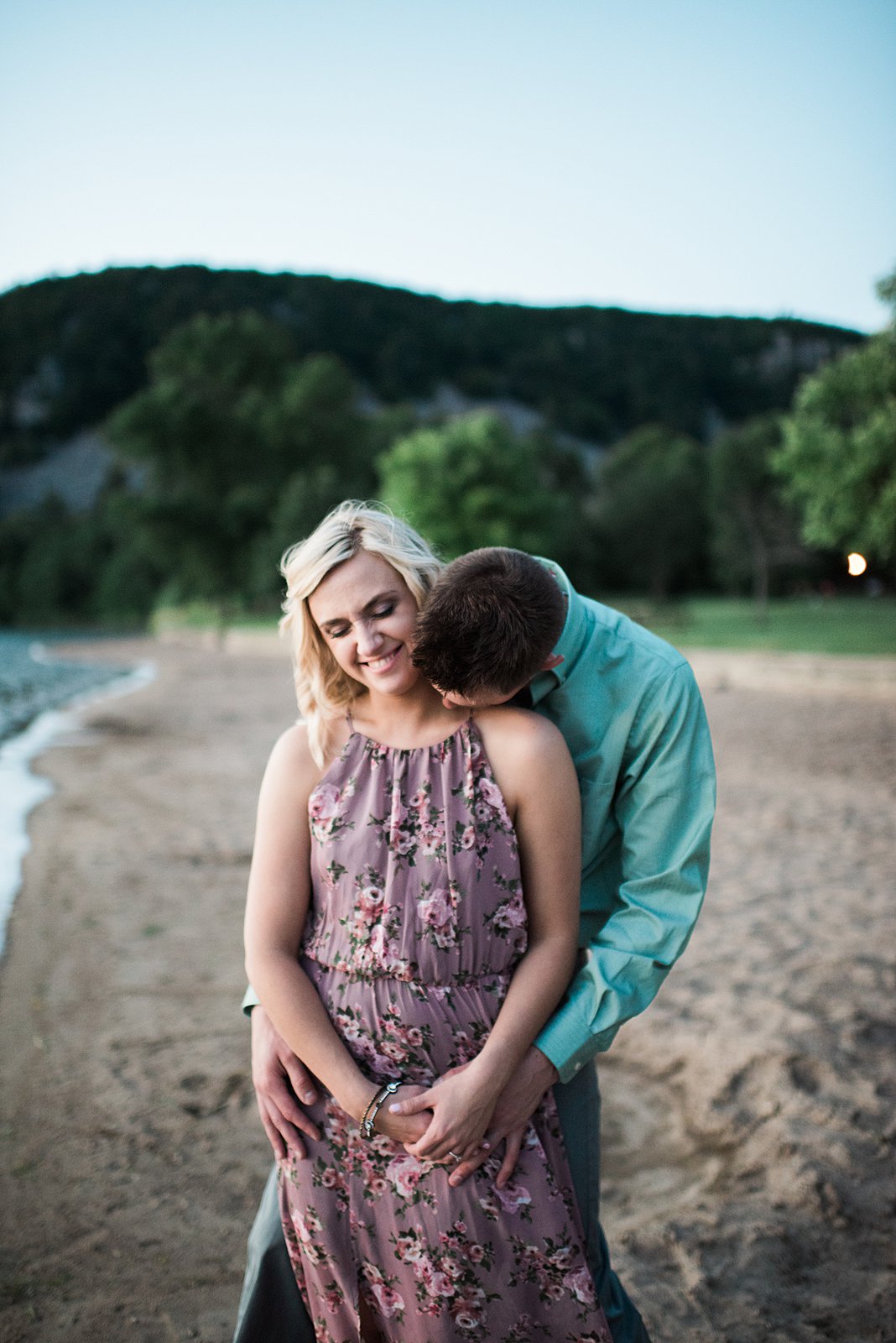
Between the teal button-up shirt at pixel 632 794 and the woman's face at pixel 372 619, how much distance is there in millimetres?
294

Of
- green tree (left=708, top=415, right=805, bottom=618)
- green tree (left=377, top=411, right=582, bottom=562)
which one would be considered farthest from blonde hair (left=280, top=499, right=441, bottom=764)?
green tree (left=708, top=415, right=805, bottom=618)

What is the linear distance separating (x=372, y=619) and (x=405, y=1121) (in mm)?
965

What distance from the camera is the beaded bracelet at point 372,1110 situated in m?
1.85

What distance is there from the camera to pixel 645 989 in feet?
6.48

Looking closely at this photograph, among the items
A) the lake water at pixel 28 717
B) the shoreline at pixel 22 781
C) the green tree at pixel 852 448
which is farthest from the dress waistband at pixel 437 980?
the green tree at pixel 852 448

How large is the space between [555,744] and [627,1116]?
2.62 m

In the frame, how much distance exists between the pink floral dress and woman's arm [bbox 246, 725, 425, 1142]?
0.15 ft

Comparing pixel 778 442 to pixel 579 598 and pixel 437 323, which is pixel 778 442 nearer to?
pixel 579 598

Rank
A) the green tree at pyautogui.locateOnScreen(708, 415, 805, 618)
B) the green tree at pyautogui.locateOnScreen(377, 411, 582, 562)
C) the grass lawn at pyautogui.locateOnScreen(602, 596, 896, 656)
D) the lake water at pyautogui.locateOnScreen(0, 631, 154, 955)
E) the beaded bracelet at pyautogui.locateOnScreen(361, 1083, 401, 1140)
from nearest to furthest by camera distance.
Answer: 1. the beaded bracelet at pyautogui.locateOnScreen(361, 1083, 401, 1140)
2. the lake water at pyautogui.locateOnScreen(0, 631, 154, 955)
3. the grass lawn at pyautogui.locateOnScreen(602, 596, 896, 656)
4. the green tree at pyautogui.locateOnScreen(377, 411, 582, 562)
5. the green tree at pyautogui.locateOnScreen(708, 415, 805, 618)

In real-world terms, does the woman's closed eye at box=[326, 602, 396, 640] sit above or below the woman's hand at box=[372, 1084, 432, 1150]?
above

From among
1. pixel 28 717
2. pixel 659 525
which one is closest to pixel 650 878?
pixel 28 717

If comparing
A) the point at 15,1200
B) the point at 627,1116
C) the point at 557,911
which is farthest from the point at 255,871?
the point at 627,1116

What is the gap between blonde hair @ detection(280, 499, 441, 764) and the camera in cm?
198

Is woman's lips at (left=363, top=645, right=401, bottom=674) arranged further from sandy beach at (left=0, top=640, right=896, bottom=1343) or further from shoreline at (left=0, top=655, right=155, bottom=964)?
shoreline at (left=0, top=655, right=155, bottom=964)
